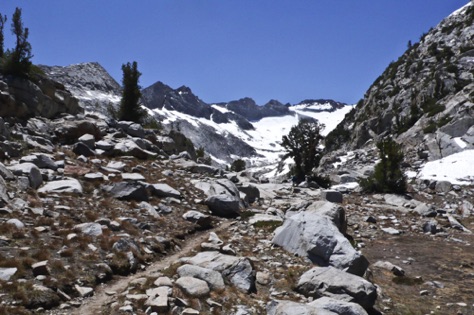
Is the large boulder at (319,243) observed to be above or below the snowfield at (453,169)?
below

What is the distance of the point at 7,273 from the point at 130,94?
43.6 meters

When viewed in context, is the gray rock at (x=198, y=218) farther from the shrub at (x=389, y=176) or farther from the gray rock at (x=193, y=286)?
the shrub at (x=389, y=176)

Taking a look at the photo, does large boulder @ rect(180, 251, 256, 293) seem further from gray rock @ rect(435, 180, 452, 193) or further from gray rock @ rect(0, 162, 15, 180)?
gray rock @ rect(435, 180, 452, 193)

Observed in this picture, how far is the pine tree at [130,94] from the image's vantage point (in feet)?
165

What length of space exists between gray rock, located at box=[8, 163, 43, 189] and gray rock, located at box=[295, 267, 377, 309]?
13.8m

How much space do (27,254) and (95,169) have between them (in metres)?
13.4

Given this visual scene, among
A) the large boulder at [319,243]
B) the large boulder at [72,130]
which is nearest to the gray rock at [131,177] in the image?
the large boulder at [72,130]

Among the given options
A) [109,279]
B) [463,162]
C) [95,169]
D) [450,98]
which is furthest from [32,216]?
[450,98]

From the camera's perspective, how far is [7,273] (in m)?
10.1

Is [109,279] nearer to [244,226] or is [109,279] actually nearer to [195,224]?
[195,224]

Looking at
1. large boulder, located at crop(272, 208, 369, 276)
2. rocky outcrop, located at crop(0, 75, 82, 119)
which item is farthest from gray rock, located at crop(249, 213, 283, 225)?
rocky outcrop, located at crop(0, 75, 82, 119)

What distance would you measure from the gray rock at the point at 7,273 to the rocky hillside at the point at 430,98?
152 ft

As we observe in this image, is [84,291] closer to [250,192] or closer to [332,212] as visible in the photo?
[332,212]

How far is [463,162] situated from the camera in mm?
39781
